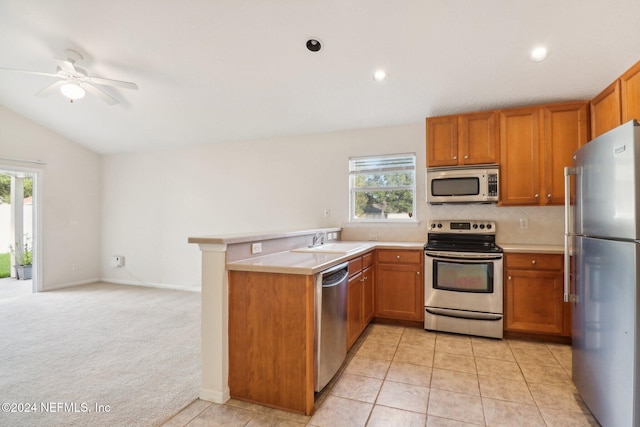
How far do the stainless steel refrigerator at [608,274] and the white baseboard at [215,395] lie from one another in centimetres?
224

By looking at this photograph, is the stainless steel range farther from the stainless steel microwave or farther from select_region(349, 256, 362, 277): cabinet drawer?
select_region(349, 256, 362, 277): cabinet drawer

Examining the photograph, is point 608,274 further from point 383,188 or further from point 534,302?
point 383,188

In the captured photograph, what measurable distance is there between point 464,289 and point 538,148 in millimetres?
1693

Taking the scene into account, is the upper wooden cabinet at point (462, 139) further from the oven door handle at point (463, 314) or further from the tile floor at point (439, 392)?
the tile floor at point (439, 392)

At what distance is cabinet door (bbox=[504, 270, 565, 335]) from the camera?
3.02 meters

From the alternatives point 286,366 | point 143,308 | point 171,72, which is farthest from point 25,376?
point 171,72

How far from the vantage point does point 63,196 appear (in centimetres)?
550

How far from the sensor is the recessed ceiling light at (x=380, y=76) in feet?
10.2

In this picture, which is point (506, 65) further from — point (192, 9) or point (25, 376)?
point (25, 376)

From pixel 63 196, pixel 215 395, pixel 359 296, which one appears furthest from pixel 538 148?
pixel 63 196

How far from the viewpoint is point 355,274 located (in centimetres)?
290

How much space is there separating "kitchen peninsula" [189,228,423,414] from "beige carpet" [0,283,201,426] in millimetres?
362

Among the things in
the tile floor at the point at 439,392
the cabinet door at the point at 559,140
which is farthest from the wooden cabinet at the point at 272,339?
the cabinet door at the point at 559,140

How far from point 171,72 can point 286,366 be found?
3273 millimetres
